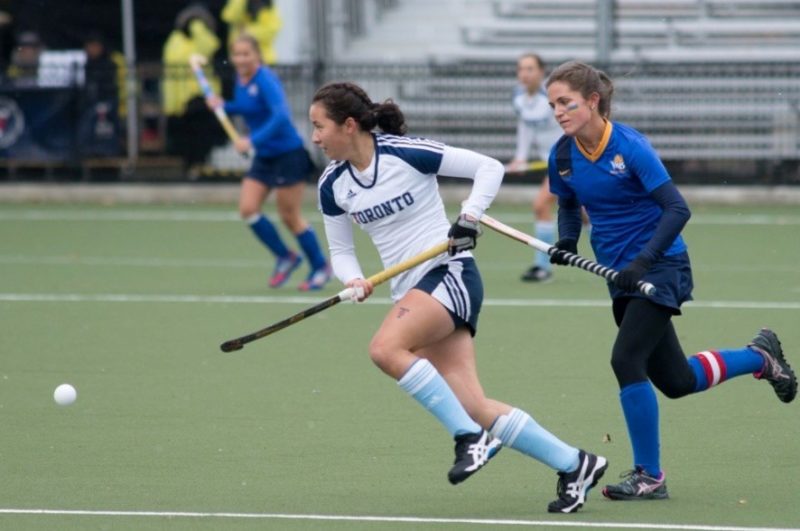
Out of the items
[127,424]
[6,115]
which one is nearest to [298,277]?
[127,424]

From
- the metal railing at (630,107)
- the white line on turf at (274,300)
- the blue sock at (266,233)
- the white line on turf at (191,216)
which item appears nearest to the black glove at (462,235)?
the white line on turf at (274,300)

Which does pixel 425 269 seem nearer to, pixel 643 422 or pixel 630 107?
pixel 643 422

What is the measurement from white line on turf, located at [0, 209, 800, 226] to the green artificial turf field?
2765 mm

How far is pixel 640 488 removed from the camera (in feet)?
20.0

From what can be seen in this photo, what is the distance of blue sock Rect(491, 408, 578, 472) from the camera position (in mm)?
5875

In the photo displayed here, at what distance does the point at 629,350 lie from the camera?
19.8 ft

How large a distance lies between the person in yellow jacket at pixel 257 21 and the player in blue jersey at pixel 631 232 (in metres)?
15.1

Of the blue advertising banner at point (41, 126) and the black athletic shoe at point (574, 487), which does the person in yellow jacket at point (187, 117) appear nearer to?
the blue advertising banner at point (41, 126)

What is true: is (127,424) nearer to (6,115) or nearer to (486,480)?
(486,480)

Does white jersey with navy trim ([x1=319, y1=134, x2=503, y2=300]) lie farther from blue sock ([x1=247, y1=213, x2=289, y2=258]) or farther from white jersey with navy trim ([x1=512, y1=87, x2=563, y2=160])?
white jersey with navy trim ([x1=512, y1=87, x2=563, y2=160])

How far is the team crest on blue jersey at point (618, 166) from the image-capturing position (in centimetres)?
605

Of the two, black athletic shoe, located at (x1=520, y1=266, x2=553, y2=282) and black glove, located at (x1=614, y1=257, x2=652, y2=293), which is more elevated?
black glove, located at (x1=614, y1=257, x2=652, y2=293)

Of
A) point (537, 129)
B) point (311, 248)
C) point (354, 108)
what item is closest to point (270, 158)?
point (311, 248)

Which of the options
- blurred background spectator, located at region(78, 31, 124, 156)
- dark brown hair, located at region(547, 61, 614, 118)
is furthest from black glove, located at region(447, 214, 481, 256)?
blurred background spectator, located at region(78, 31, 124, 156)
